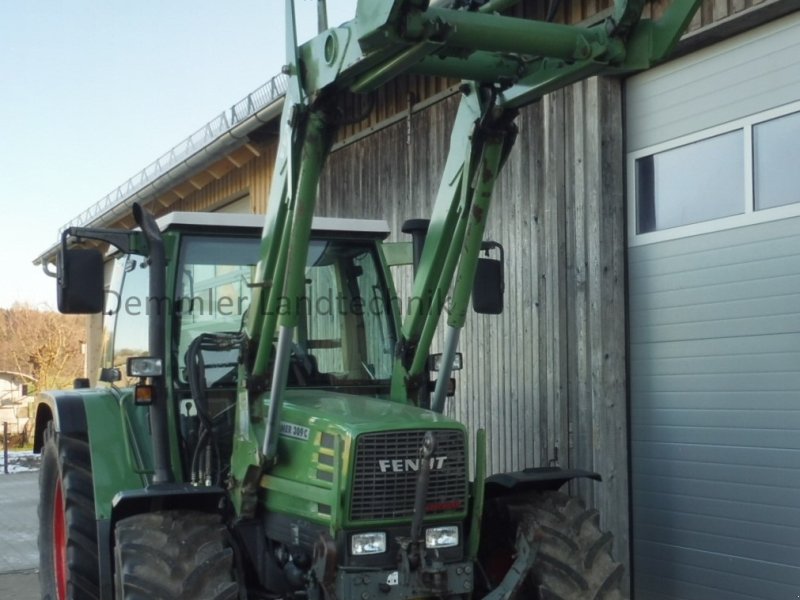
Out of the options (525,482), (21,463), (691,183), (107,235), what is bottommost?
(21,463)

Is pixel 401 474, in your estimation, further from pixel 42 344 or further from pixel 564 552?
pixel 42 344

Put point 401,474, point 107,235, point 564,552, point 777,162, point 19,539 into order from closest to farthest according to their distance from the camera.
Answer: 1. point 401,474
2. point 564,552
3. point 107,235
4. point 777,162
5. point 19,539

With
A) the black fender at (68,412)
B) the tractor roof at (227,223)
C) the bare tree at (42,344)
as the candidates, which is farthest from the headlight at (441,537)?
the bare tree at (42,344)

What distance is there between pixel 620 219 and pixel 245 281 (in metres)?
2.95

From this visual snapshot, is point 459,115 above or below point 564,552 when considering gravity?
above

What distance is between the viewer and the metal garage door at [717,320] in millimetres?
5984

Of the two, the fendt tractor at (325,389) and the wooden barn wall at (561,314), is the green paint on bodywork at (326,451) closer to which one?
the fendt tractor at (325,389)

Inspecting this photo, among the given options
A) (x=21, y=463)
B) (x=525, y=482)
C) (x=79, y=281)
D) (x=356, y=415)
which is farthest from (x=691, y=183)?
(x=21, y=463)

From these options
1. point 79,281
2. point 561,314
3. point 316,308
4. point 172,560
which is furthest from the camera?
point 561,314

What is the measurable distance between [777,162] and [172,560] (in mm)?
4081

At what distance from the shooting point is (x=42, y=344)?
97.5ft

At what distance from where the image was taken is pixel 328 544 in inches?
167

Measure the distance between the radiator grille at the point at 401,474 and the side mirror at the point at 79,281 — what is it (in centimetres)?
159

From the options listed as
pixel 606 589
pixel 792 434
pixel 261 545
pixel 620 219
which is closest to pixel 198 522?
pixel 261 545
